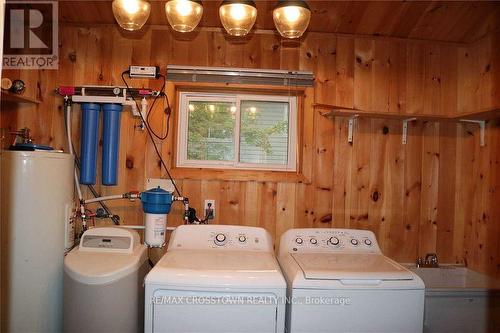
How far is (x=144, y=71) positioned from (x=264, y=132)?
35.6 inches

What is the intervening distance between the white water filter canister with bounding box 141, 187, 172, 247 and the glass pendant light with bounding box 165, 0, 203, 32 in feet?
3.17

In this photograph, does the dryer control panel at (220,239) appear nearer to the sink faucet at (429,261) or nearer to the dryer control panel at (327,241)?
the dryer control panel at (327,241)

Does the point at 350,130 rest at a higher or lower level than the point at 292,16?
lower

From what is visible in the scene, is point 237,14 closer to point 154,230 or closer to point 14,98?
point 154,230

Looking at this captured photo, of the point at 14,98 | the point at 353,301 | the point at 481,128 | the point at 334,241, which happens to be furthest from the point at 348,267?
the point at 14,98

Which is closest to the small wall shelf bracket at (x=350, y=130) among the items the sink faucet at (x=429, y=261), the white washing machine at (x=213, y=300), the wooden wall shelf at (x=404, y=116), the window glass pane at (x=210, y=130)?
the wooden wall shelf at (x=404, y=116)

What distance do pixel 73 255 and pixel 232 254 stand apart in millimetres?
843

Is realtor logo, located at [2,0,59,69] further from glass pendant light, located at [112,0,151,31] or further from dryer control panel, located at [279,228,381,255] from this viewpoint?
dryer control panel, located at [279,228,381,255]

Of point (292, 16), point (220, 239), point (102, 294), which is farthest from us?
point (220, 239)

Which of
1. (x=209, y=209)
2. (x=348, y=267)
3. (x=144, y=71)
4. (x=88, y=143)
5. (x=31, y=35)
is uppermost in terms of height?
(x=31, y=35)

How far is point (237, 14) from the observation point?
136cm

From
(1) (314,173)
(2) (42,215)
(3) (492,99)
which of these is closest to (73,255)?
(2) (42,215)

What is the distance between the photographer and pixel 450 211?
230 centimetres

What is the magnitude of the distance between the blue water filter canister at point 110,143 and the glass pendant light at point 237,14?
1076mm
